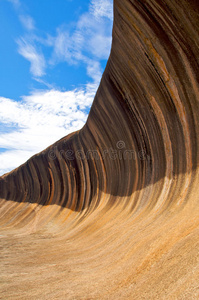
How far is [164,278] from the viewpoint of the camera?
1.29 metres

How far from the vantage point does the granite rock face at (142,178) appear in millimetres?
1525

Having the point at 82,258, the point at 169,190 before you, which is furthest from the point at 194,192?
the point at 82,258

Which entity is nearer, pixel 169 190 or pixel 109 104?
pixel 169 190

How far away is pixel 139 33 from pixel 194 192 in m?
2.01

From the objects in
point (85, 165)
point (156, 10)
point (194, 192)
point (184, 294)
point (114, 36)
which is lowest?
point (184, 294)

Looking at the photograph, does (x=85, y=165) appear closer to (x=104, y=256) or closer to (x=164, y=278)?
(x=104, y=256)

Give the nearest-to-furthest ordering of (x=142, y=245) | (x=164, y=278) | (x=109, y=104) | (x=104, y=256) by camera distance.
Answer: (x=164, y=278), (x=142, y=245), (x=104, y=256), (x=109, y=104)

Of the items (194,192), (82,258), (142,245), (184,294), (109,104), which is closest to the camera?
(184,294)

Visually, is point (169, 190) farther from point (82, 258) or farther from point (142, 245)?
point (82, 258)

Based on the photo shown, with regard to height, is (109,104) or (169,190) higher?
(109,104)

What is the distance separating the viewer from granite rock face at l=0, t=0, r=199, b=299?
60.0 inches

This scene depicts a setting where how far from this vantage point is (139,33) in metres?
2.73

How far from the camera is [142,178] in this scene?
135 inches

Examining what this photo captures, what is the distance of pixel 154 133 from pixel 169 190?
91 cm
